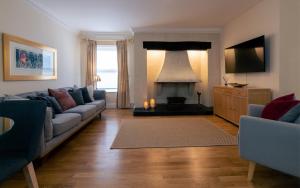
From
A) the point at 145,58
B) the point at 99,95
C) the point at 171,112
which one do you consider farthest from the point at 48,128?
the point at 145,58

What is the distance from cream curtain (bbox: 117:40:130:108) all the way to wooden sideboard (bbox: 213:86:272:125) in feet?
9.61

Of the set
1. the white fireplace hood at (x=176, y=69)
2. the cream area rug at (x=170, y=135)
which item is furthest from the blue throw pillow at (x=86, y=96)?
the white fireplace hood at (x=176, y=69)

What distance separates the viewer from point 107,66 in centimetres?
759

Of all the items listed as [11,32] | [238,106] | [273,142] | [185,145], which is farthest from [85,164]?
[238,106]

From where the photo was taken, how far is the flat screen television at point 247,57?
4391 millimetres

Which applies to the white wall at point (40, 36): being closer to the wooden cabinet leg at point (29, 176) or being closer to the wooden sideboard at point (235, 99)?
the wooden cabinet leg at point (29, 176)

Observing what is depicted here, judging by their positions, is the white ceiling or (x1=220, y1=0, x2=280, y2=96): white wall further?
the white ceiling

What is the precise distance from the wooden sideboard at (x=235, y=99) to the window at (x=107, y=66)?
11.4 ft

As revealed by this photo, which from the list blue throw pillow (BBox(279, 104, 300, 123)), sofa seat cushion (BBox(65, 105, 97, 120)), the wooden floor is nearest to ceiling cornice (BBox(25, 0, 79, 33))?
sofa seat cushion (BBox(65, 105, 97, 120))

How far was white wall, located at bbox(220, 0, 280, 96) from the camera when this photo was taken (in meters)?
4.05

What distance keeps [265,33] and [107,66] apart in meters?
4.91

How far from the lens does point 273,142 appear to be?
1963 mm

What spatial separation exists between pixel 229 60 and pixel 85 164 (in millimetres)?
4411

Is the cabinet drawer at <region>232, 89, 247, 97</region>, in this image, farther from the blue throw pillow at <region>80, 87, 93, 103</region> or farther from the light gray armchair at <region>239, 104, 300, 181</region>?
the blue throw pillow at <region>80, 87, 93, 103</region>
